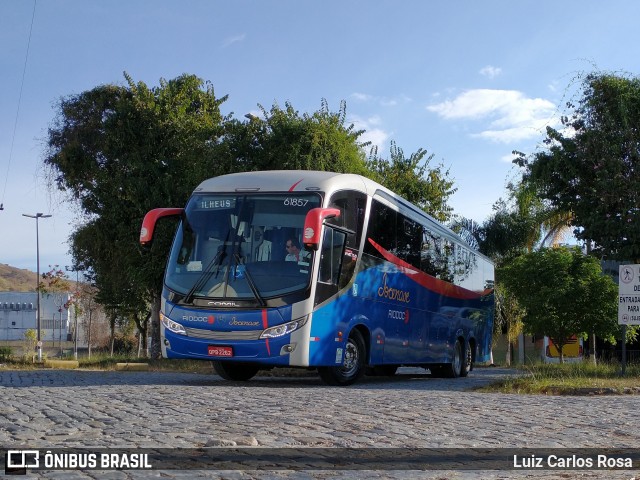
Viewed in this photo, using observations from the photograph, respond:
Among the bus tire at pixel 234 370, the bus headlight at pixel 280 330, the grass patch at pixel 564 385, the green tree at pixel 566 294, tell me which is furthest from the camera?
the green tree at pixel 566 294

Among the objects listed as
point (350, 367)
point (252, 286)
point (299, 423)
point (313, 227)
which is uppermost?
point (313, 227)

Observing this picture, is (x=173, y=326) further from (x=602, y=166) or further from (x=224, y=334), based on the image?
(x=602, y=166)

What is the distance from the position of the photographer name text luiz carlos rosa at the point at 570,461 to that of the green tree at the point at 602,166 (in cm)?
1368

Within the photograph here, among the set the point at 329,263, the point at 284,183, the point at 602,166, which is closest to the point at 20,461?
the point at 329,263

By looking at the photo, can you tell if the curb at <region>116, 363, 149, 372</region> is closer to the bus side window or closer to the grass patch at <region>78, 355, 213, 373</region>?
the grass patch at <region>78, 355, 213, 373</region>

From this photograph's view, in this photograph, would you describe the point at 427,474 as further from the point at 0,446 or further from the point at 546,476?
the point at 0,446

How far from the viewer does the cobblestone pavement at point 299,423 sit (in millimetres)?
6887

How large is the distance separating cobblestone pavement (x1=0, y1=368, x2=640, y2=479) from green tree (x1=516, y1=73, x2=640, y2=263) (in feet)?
29.7

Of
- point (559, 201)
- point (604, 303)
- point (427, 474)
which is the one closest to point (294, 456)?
point (427, 474)

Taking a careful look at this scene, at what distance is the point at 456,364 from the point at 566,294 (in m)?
4.56

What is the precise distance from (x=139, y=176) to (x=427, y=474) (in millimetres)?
27703

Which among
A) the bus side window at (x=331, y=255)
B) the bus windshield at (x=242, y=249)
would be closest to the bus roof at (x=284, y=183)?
the bus windshield at (x=242, y=249)

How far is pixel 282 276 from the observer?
1426cm

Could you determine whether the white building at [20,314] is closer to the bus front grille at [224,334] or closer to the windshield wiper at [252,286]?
the bus front grille at [224,334]
